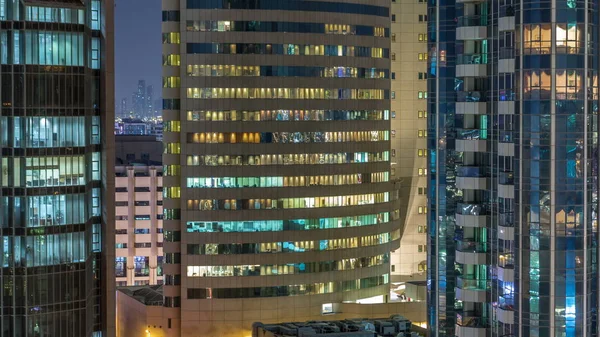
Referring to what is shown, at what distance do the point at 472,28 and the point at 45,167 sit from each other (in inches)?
1595

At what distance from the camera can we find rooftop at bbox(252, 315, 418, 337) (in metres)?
165

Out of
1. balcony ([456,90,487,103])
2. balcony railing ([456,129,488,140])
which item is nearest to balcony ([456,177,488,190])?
balcony railing ([456,129,488,140])

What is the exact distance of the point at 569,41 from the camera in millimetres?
109375

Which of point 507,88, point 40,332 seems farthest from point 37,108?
point 507,88

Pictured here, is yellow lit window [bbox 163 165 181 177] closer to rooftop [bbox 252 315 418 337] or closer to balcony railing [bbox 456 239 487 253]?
rooftop [bbox 252 315 418 337]

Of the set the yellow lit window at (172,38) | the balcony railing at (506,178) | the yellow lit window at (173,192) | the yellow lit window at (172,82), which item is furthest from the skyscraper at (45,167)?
the yellow lit window at (173,192)

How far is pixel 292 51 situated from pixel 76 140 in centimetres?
8693

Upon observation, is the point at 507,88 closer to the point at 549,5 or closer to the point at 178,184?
the point at 549,5

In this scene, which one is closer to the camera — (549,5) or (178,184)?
(549,5)

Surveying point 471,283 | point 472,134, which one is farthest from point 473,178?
point 471,283

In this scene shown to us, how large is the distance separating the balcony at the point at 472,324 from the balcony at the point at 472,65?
21732 mm

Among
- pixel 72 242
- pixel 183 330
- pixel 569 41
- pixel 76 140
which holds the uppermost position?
pixel 569 41

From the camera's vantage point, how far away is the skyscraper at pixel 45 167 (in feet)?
371

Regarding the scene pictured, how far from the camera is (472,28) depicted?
12531 centimetres
